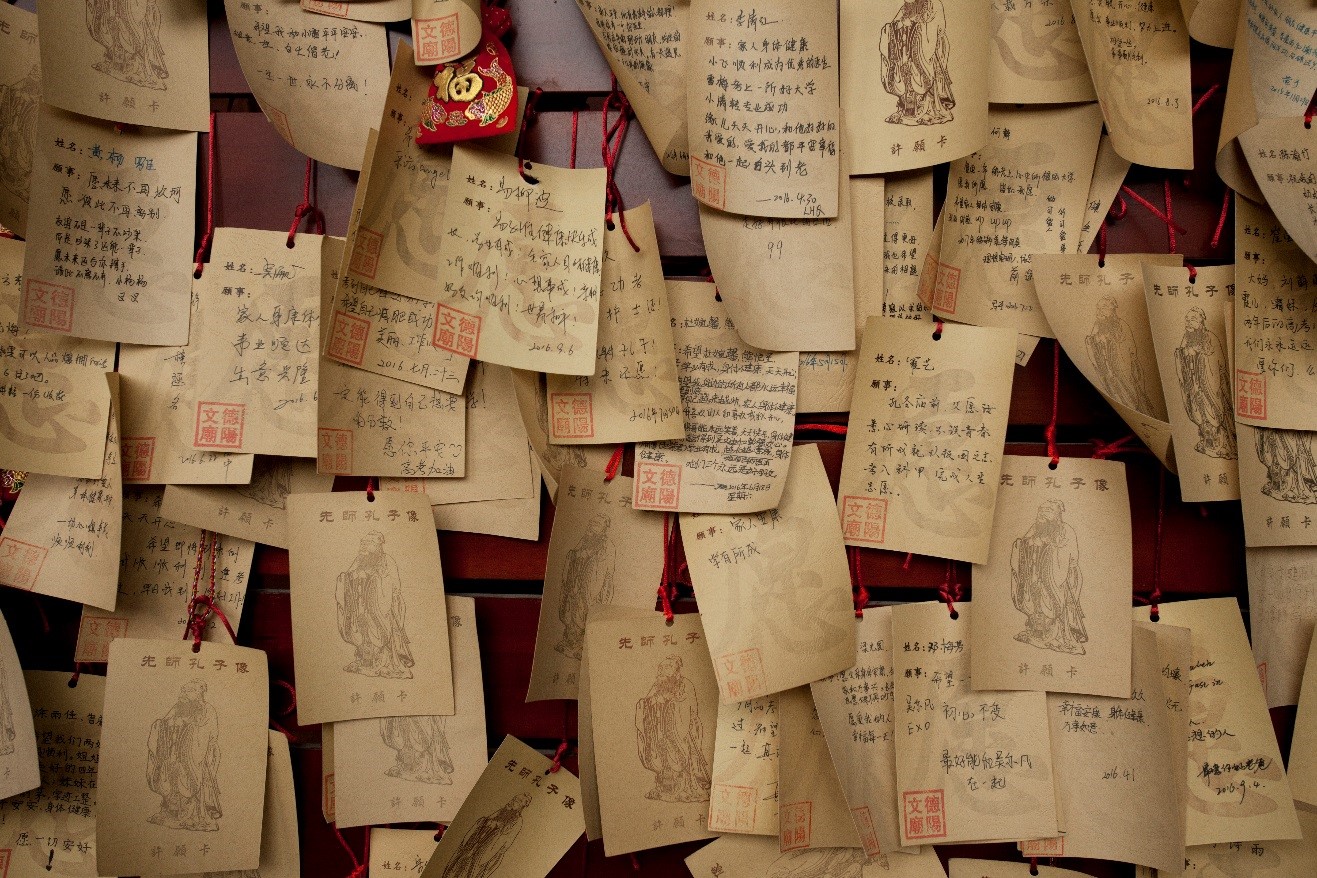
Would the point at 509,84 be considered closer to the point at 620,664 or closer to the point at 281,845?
the point at 620,664

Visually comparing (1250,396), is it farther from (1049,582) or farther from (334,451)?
(334,451)

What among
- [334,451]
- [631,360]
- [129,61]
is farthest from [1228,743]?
[129,61]

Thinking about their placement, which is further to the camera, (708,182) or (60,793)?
(60,793)

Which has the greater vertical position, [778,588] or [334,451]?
[334,451]

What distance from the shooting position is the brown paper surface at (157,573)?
0.91 m

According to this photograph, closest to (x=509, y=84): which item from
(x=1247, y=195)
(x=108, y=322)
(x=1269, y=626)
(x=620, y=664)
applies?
(x=108, y=322)

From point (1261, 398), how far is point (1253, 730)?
0.32m

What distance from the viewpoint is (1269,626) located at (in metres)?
0.86

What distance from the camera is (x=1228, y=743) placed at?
0.85 meters

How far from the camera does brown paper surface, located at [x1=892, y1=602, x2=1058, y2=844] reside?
2.82ft

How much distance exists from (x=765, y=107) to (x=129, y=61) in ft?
1.99

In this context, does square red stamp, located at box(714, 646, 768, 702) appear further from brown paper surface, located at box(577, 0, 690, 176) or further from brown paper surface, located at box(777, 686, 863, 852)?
brown paper surface, located at box(577, 0, 690, 176)

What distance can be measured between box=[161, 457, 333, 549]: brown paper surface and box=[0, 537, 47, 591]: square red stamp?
0.43ft

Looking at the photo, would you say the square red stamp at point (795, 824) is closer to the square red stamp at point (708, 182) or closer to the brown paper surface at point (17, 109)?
the square red stamp at point (708, 182)
